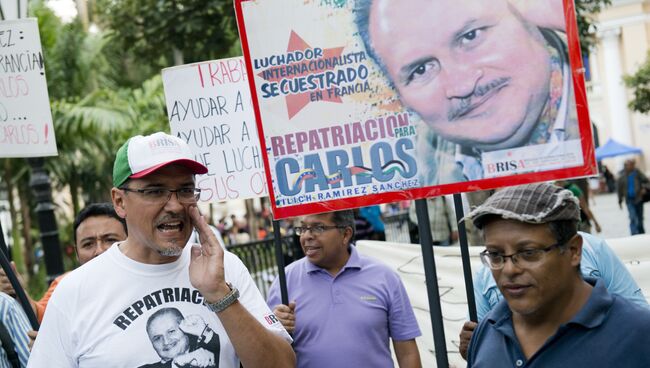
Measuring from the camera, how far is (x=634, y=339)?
252 centimetres

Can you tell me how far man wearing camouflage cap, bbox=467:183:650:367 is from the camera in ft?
8.46

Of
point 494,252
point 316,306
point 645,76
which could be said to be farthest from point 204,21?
point 645,76

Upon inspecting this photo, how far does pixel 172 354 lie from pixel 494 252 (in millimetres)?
1097

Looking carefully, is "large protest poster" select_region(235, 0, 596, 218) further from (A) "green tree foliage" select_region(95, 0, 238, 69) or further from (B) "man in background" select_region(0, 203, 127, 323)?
(A) "green tree foliage" select_region(95, 0, 238, 69)

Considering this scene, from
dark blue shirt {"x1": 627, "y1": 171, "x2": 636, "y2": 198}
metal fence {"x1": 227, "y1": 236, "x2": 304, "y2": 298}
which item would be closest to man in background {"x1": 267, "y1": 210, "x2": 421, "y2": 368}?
metal fence {"x1": 227, "y1": 236, "x2": 304, "y2": 298}

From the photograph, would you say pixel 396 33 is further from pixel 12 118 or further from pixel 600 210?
pixel 600 210

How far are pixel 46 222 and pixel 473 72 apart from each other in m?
7.80

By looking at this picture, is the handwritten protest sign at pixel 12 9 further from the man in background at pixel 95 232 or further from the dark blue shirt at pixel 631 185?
the dark blue shirt at pixel 631 185

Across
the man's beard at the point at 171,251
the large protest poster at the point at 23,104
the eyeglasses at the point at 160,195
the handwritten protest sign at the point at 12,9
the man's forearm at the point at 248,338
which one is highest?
the handwritten protest sign at the point at 12,9

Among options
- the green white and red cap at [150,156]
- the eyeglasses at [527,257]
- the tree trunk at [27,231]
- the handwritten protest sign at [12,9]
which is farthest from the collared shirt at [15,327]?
the tree trunk at [27,231]

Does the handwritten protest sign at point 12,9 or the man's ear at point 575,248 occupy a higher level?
the handwritten protest sign at point 12,9

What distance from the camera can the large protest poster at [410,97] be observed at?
3.04m

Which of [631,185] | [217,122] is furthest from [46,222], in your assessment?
[631,185]

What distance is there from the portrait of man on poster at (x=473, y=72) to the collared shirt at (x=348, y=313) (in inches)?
56.1
